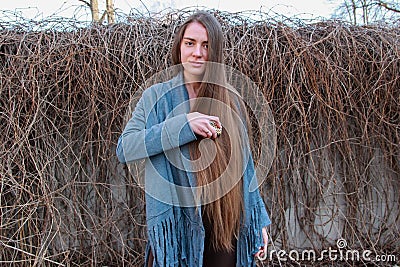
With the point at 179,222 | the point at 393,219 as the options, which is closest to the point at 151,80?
the point at 179,222

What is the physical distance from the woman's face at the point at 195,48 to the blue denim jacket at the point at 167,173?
9 centimetres

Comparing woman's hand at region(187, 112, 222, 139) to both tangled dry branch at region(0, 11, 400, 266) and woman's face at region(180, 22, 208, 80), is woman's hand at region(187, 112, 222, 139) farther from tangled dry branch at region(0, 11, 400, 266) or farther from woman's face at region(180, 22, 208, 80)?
tangled dry branch at region(0, 11, 400, 266)

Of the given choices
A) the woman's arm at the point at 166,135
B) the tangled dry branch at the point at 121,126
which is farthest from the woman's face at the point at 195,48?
the tangled dry branch at the point at 121,126

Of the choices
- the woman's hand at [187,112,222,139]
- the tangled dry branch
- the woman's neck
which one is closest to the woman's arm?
the woman's hand at [187,112,222,139]

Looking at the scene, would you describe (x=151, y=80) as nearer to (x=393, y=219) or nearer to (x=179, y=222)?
(x=179, y=222)

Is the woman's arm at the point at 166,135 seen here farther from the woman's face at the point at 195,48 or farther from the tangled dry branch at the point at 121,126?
the tangled dry branch at the point at 121,126

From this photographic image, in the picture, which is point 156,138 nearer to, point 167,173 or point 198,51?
point 167,173

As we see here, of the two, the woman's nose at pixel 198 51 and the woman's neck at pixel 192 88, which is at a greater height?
the woman's nose at pixel 198 51

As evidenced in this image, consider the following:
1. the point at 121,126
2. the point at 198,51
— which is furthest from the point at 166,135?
the point at 121,126

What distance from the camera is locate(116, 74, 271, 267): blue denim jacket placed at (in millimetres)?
1057

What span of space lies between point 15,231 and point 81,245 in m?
0.39

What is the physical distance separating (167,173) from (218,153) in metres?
0.17

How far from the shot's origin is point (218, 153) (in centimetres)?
114

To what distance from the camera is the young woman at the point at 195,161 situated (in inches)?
43.0
